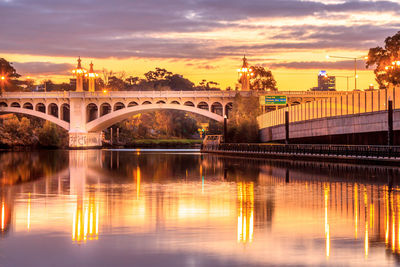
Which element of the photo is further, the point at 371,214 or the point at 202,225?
the point at 371,214

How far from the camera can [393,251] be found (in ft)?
43.5

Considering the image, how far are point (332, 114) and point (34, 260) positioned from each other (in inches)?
2281

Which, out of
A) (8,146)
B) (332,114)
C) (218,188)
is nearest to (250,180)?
(218,188)

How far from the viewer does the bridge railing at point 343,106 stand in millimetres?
56312

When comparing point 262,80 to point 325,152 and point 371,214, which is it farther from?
point 371,214

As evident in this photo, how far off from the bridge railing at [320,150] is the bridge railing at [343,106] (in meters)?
4.60

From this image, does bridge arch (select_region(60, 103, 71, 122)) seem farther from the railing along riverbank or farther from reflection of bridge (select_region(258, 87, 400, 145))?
the railing along riverbank

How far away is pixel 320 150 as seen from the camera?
57.6 meters

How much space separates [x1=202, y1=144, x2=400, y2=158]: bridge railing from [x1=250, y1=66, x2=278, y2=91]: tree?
6368 cm

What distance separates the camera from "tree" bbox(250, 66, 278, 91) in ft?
484

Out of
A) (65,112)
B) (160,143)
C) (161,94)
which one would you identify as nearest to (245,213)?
(161,94)

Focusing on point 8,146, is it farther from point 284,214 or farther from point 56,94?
point 284,214

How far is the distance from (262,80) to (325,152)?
94.1 metres

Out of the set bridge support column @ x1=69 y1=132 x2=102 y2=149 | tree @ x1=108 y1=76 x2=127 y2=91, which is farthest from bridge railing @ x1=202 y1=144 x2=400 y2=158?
tree @ x1=108 y1=76 x2=127 y2=91
